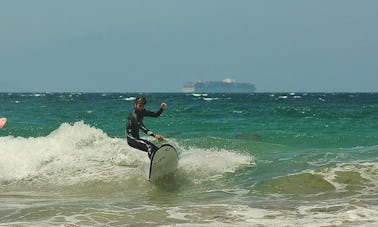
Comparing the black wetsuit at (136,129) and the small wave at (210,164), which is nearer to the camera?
the black wetsuit at (136,129)

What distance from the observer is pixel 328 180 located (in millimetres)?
14484

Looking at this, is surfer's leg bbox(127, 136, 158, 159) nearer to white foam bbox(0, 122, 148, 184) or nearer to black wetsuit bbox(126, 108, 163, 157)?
black wetsuit bbox(126, 108, 163, 157)

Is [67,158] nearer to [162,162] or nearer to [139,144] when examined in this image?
[139,144]

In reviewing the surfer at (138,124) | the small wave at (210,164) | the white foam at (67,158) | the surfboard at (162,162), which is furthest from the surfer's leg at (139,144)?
the small wave at (210,164)

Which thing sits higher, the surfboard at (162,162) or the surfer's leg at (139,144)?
the surfer's leg at (139,144)

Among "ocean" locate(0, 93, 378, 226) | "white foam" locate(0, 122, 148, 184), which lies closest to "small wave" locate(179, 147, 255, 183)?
"ocean" locate(0, 93, 378, 226)

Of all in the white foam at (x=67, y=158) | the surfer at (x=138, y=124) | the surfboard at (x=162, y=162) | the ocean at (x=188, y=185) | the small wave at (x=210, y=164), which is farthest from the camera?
the white foam at (x=67, y=158)

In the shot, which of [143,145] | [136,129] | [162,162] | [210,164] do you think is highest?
[136,129]

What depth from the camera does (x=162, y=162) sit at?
15078mm

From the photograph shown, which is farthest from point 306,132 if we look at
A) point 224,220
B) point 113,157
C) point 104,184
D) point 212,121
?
point 224,220

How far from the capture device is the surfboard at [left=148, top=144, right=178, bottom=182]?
14.8 m

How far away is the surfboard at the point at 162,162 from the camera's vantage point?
14779 mm

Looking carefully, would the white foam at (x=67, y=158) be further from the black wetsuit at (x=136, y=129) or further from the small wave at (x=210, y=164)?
the black wetsuit at (x=136, y=129)

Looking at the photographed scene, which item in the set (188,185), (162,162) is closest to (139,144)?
(162,162)
